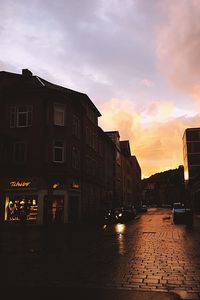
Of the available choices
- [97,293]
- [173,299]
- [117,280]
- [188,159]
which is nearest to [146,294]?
[173,299]

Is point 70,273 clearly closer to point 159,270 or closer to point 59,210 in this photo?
point 159,270

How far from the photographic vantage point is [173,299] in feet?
19.9

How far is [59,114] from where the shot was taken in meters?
32.9

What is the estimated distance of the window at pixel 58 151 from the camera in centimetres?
3170

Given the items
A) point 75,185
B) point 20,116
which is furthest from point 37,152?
point 75,185

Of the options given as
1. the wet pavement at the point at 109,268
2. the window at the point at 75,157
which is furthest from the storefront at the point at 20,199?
the wet pavement at the point at 109,268

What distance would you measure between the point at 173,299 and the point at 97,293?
151 centimetres

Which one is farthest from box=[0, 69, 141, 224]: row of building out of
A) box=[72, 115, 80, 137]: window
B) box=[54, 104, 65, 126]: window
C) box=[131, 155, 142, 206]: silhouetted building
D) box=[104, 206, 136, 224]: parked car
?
box=[131, 155, 142, 206]: silhouetted building

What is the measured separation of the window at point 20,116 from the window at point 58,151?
3466 millimetres

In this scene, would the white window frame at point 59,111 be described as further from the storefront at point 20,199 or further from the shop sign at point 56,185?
the storefront at point 20,199

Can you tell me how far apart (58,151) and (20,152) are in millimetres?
3666

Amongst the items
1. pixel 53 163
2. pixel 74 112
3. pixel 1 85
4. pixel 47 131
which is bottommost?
pixel 53 163

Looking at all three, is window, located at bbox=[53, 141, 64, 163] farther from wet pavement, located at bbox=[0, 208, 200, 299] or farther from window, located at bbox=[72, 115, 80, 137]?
wet pavement, located at bbox=[0, 208, 200, 299]

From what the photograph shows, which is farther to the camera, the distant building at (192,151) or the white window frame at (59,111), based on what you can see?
the distant building at (192,151)
